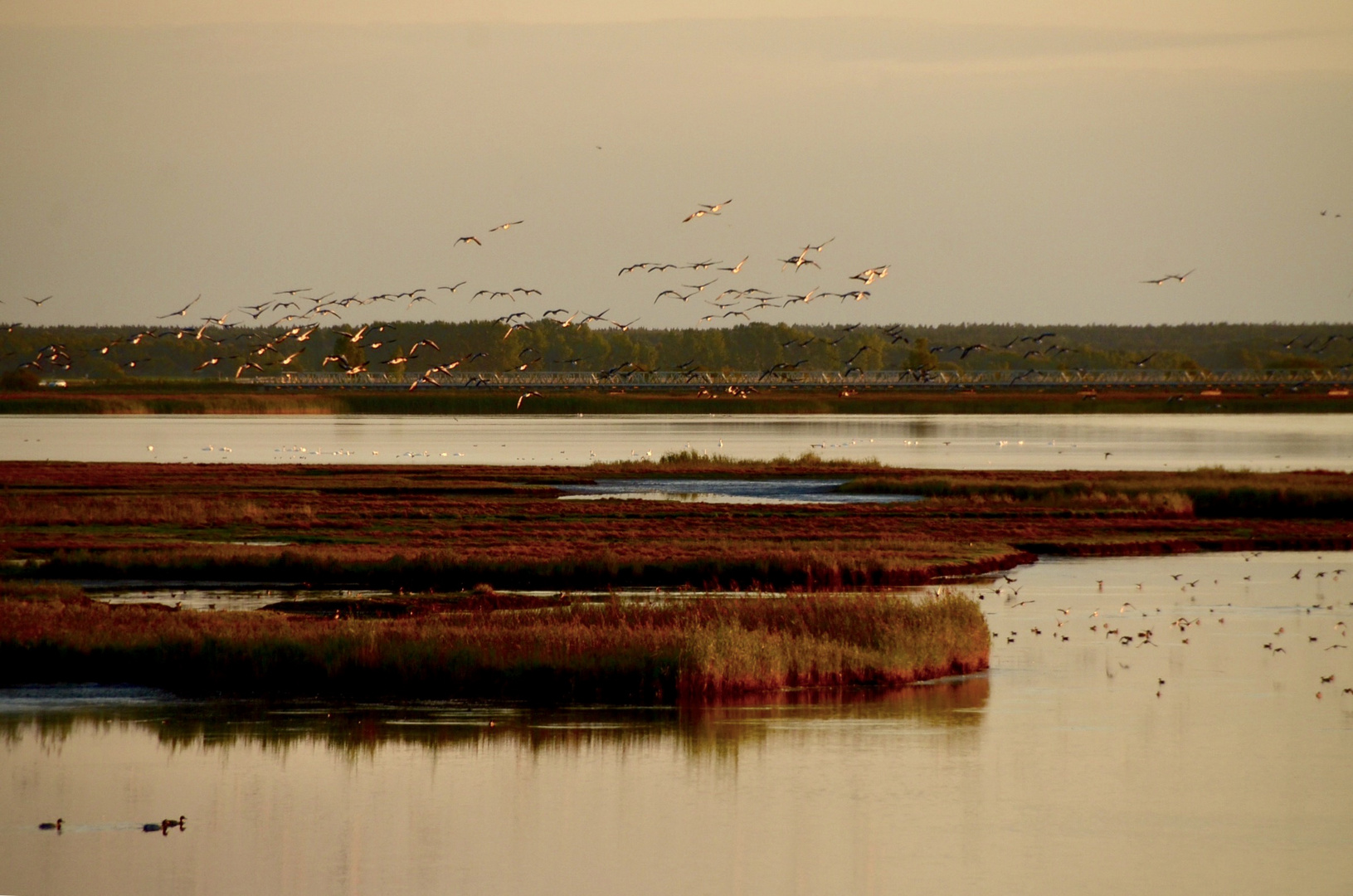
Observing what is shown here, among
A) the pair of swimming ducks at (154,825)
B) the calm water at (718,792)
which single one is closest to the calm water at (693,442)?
the calm water at (718,792)

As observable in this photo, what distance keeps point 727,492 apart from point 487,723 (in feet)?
172

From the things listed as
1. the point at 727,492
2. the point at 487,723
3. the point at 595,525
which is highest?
the point at 727,492

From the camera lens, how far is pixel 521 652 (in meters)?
33.4

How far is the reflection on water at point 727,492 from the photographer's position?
7712cm

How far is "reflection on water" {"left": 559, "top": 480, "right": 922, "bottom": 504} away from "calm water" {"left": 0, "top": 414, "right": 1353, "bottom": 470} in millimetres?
19791

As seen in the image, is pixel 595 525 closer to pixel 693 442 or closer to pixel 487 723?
pixel 487 723

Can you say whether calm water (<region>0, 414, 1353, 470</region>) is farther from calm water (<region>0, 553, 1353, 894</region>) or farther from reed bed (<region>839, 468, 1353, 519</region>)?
calm water (<region>0, 553, 1353, 894</region>)

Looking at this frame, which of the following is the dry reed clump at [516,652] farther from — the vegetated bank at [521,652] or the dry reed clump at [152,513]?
the dry reed clump at [152,513]

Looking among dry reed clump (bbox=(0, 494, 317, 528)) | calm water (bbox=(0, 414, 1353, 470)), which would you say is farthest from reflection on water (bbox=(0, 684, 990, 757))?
calm water (bbox=(0, 414, 1353, 470))

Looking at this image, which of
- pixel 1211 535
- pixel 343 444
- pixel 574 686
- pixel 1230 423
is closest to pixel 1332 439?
pixel 1230 423

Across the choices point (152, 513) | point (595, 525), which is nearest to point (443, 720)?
point (595, 525)

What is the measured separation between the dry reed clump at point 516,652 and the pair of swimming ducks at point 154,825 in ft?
28.4

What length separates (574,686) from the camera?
3281 cm

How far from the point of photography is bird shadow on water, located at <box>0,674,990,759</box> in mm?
29062
